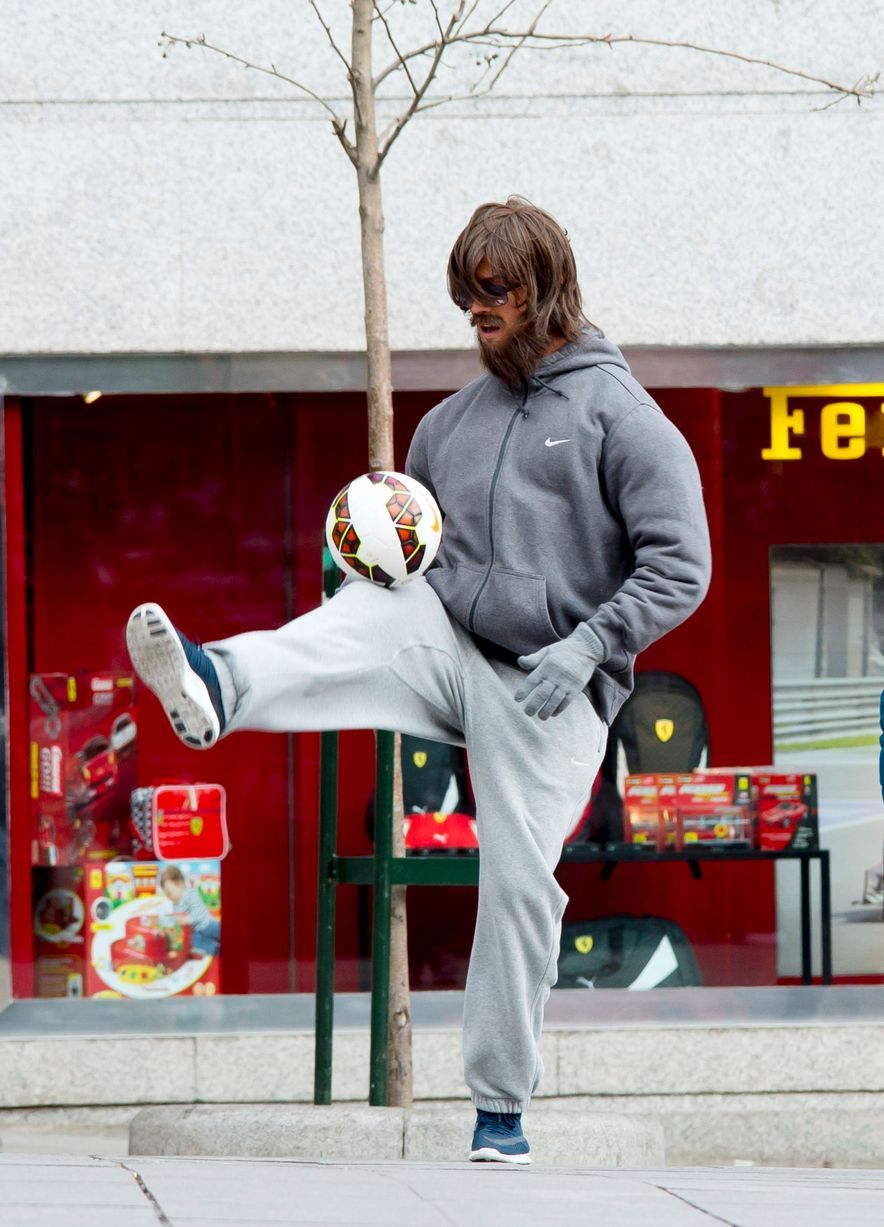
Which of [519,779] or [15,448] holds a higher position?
[15,448]

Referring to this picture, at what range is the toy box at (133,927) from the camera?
6.48 meters

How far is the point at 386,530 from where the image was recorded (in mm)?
3680

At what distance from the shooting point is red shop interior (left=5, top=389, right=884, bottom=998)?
21.3 feet

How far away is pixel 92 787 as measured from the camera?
658cm

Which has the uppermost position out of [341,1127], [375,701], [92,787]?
[375,701]

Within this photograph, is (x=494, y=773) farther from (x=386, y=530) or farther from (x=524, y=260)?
(x=524, y=260)

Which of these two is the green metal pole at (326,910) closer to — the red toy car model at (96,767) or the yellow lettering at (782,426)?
the red toy car model at (96,767)

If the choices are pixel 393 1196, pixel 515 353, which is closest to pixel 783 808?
pixel 515 353

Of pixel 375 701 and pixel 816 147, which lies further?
pixel 816 147

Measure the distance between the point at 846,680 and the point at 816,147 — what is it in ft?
6.20

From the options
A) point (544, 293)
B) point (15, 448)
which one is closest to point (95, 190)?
point (15, 448)

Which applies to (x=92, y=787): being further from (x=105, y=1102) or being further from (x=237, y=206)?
(x=237, y=206)

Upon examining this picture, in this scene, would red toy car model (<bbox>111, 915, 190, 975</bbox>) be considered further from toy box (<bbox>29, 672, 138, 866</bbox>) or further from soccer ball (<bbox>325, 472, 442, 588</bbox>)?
soccer ball (<bbox>325, 472, 442, 588</bbox>)

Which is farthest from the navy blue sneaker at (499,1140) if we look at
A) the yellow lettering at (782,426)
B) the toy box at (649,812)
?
the yellow lettering at (782,426)
